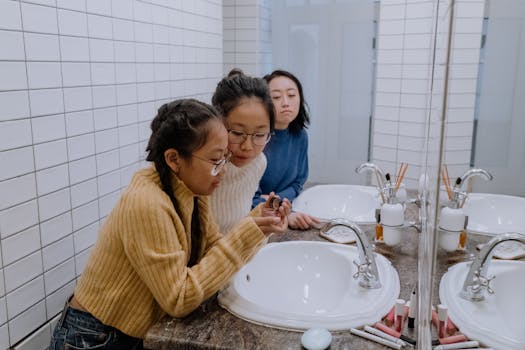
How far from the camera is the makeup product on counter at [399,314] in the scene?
99 centimetres

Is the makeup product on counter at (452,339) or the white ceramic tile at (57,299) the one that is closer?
the makeup product on counter at (452,339)

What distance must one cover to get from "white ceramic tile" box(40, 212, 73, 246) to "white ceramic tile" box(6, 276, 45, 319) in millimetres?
129

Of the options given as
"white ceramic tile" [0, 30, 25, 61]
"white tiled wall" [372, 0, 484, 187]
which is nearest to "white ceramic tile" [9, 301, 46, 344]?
"white ceramic tile" [0, 30, 25, 61]

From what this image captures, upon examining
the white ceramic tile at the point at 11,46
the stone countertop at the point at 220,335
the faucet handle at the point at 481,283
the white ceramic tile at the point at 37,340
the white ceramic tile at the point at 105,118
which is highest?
the white ceramic tile at the point at 11,46

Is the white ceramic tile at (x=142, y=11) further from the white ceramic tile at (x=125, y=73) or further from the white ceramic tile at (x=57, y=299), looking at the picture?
the white ceramic tile at (x=57, y=299)

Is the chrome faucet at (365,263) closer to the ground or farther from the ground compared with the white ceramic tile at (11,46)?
closer to the ground

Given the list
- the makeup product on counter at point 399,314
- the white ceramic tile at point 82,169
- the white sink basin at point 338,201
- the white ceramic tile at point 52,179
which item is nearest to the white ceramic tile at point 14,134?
the white ceramic tile at point 52,179

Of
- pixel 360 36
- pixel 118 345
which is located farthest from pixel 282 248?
pixel 360 36

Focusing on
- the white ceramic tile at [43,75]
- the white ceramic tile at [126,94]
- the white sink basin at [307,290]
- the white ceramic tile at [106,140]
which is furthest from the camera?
the white ceramic tile at [126,94]

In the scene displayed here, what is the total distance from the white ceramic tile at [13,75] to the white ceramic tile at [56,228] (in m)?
0.43

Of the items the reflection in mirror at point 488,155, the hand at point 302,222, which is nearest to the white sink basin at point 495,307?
the reflection in mirror at point 488,155

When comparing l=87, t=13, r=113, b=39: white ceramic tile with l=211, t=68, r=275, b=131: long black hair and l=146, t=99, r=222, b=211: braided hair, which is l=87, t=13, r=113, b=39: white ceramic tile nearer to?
l=211, t=68, r=275, b=131: long black hair

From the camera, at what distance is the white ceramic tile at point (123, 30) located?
1.82m

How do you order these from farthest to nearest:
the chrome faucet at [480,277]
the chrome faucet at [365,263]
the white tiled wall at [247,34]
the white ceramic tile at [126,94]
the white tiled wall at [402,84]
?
the white tiled wall at [247,34] → the white tiled wall at [402,84] → the white ceramic tile at [126,94] → the chrome faucet at [365,263] → the chrome faucet at [480,277]
